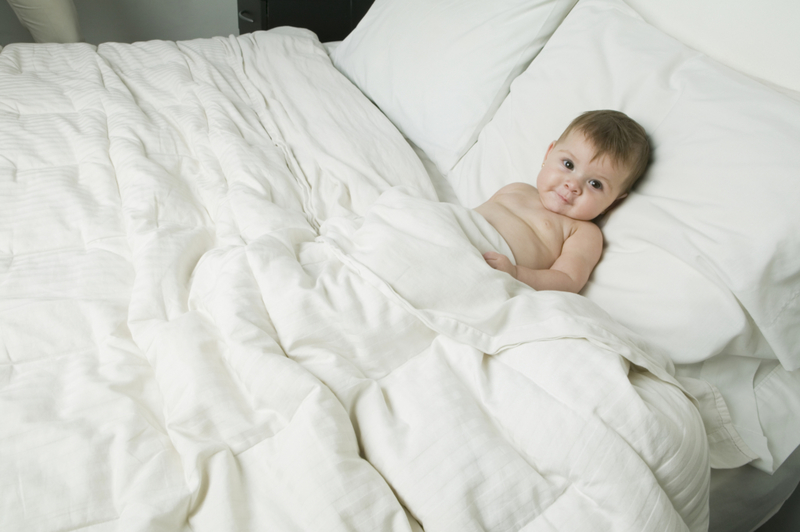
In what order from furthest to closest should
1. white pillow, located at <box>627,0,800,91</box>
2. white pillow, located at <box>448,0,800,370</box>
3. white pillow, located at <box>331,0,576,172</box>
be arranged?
1. white pillow, located at <box>331,0,576,172</box>
2. white pillow, located at <box>627,0,800,91</box>
3. white pillow, located at <box>448,0,800,370</box>

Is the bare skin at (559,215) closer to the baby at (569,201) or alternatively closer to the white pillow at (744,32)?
the baby at (569,201)

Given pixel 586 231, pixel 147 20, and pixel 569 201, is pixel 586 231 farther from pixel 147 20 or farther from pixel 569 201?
pixel 147 20

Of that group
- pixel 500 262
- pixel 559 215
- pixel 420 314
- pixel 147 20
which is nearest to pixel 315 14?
pixel 147 20

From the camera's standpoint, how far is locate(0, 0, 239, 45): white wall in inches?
115

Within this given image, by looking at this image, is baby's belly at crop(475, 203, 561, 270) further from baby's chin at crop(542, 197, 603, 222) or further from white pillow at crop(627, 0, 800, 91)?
white pillow at crop(627, 0, 800, 91)

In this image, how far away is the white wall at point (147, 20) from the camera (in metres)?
2.93

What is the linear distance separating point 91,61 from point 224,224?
3.34ft

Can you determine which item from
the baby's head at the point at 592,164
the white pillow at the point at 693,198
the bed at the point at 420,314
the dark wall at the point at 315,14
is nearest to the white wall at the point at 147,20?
the dark wall at the point at 315,14

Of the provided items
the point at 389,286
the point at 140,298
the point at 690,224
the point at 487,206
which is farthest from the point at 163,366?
the point at 690,224

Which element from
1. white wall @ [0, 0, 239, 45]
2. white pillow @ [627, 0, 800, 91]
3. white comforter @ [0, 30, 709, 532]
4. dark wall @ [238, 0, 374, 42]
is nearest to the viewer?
white comforter @ [0, 30, 709, 532]

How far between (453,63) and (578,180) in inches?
20.6

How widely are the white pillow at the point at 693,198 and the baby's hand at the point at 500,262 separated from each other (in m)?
0.16

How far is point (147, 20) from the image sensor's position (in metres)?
3.08

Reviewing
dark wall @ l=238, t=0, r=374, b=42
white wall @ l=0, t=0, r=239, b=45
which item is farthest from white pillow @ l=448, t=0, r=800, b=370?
white wall @ l=0, t=0, r=239, b=45
